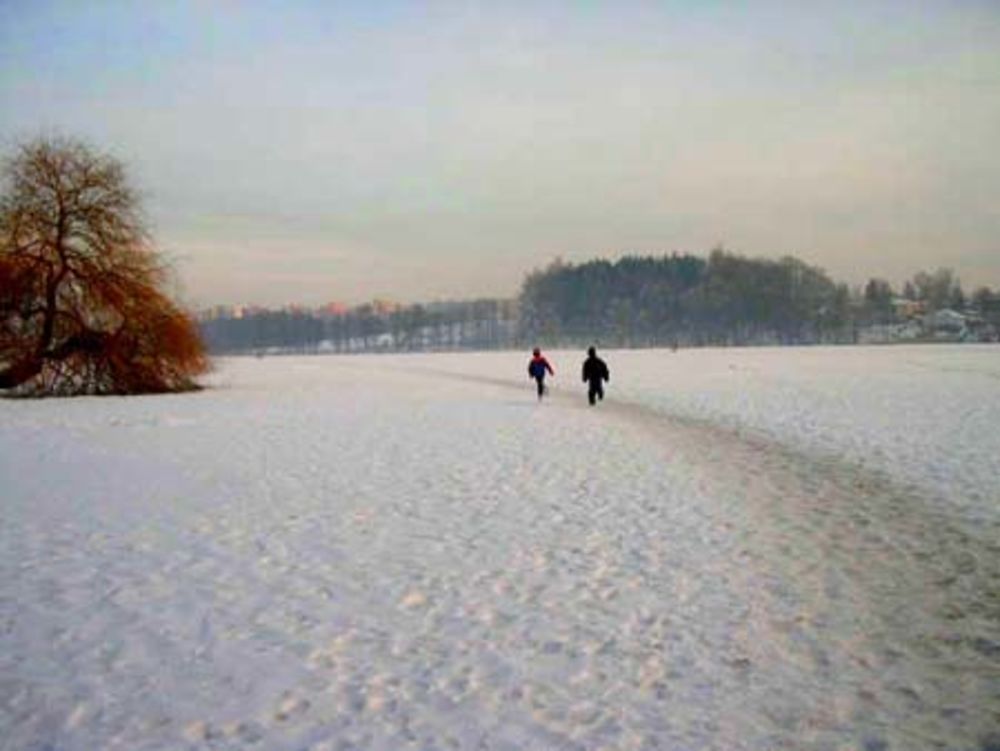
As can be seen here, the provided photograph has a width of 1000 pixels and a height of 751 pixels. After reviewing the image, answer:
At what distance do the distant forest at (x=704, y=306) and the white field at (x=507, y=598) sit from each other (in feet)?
431

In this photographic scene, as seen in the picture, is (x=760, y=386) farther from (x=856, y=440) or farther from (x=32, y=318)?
(x=32, y=318)

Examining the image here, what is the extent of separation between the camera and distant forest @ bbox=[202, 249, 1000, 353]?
140m

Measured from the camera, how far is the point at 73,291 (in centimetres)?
3297

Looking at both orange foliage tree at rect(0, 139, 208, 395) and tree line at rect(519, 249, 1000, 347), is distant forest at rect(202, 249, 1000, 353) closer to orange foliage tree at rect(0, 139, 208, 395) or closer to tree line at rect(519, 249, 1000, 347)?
tree line at rect(519, 249, 1000, 347)

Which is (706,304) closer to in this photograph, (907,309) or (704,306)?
(704,306)

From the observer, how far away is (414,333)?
606ft

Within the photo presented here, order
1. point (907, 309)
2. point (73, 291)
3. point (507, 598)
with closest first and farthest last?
point (507, 598), point (73, 291), point (907, 309)

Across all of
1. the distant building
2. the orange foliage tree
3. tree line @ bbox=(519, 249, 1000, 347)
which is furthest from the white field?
the distant building

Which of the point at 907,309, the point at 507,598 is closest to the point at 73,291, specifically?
the point at 507,598

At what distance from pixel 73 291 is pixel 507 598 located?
31913 millimetres

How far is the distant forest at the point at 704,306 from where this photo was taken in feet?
461

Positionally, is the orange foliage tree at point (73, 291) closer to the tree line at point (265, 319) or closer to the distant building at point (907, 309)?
the tree line at point (265, 319)

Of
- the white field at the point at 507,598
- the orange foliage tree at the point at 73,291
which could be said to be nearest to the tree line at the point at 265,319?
the orange foliage tree at the point at 73,291

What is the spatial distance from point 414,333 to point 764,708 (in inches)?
7140
